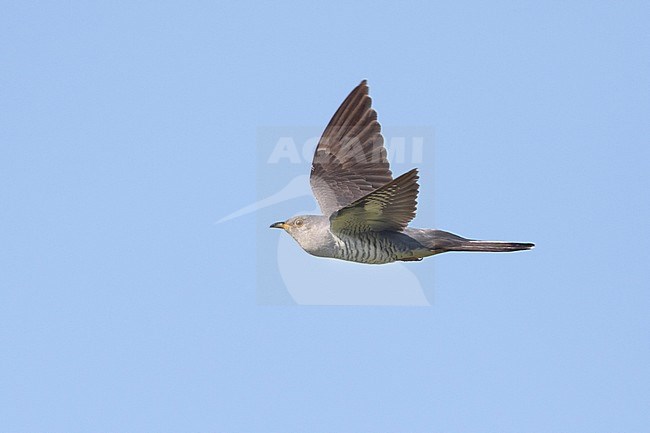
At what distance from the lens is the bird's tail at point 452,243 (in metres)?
8.54

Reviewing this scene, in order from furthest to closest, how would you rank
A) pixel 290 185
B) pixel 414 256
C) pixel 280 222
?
pixel 290 185
pixel 280 222
pixel 414 256

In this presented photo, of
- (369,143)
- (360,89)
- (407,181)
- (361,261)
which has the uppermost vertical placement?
(360,89)

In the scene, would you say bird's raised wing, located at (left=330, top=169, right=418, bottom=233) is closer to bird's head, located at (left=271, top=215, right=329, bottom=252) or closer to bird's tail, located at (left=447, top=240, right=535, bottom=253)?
bird's head, located at (left=271, top=215, right=329, bottom=252)

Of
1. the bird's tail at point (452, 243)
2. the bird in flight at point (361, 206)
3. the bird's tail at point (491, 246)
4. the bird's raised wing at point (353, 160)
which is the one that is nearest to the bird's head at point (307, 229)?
the bird in flight at point (361, 206)

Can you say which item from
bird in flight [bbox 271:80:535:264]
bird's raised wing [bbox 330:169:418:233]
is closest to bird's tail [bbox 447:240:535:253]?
bird in flight [bbox 271:80:535:264]

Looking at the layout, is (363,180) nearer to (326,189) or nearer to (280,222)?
(326,189)

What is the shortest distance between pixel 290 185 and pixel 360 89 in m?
2.07

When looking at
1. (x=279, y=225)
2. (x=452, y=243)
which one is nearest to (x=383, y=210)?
(x=452, y=243)

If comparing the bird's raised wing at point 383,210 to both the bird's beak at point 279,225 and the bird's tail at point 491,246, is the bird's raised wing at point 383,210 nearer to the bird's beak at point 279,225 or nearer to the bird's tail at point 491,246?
the bird's tail at point 491,246

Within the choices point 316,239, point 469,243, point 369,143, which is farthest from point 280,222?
point 469,243

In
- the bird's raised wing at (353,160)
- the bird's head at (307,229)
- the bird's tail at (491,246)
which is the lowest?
the bird's tail at (491,246)

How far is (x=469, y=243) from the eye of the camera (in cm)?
864

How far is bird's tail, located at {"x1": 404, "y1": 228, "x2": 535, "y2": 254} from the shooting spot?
8.54 meters

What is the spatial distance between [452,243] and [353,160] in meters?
1.78
